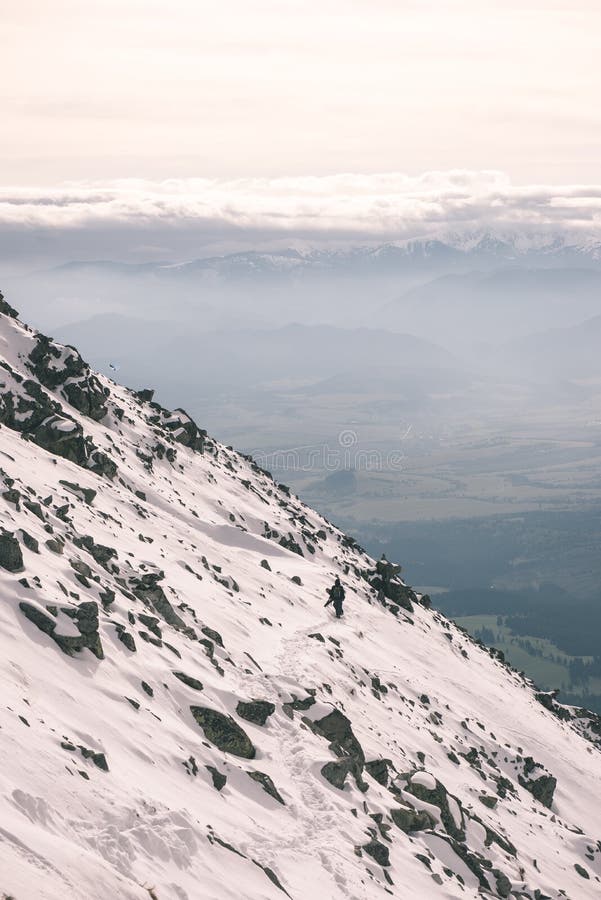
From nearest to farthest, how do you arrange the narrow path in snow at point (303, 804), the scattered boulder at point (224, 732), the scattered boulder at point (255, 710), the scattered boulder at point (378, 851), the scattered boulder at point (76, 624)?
1. the narrow path in snow at point (303, 804)
2. the scattered boulder at point (378, 851)
3. the scattered boulder at point (76, 624)
4. the scattered boulder at point (224, 732)
5. the scattered boulder at point (255, 710)

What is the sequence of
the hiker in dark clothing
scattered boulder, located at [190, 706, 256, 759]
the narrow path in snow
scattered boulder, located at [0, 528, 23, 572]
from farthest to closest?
1. the hiker in dark clothing
2. scattered boulder, located at [0, 528, 23, 572]
3. scattered boulder, located at [190, 706, 256, 759]
4. the narrow path in snow

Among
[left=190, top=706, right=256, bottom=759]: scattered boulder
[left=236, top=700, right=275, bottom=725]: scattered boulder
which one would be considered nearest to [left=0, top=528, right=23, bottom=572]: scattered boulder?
[left=190, top=706, right=256, bottom=759]: scattered boulder

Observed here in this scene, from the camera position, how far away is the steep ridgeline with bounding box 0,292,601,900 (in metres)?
28.1

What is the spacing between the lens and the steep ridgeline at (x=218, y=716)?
28141 millimetres

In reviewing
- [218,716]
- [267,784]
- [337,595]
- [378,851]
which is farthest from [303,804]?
[337,595]

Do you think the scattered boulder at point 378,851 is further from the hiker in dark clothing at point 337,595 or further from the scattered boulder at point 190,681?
the hiker in dark clothing at point 337,595

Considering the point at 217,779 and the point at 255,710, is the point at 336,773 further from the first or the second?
the point at 217,779

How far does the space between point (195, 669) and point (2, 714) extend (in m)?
15.8

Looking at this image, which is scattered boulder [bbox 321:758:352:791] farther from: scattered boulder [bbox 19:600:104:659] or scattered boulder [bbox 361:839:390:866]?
scattered boulder [bbox 19:600:104:659]

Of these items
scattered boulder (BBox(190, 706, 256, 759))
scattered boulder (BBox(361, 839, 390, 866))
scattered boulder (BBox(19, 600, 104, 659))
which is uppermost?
scattered boulder (BBox(19, 600, 104, 659))

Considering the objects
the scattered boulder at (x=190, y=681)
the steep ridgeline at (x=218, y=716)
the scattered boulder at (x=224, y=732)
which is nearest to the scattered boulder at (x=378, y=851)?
the steep ridgeline at (x=218, y=716)

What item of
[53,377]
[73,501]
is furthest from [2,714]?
[53,377]

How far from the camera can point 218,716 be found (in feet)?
128

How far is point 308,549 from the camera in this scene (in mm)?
96500
